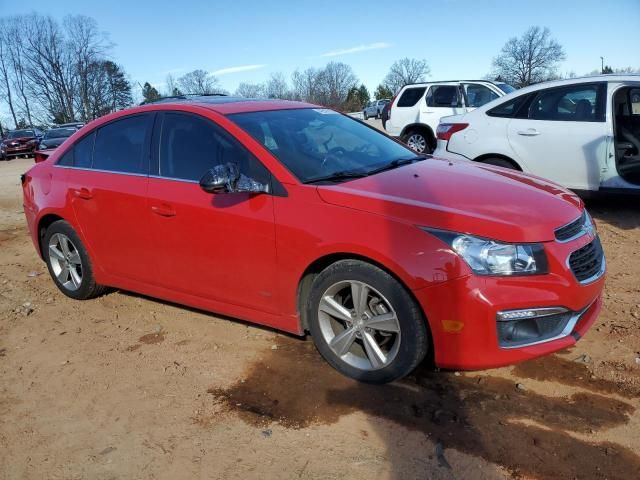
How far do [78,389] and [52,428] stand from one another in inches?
16.0

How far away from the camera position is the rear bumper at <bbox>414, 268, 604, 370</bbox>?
269 cm

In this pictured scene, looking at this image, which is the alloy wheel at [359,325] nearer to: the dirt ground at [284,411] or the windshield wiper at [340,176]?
the dirt ground at [284,411]

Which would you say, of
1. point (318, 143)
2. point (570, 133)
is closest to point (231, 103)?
point (318, 143)

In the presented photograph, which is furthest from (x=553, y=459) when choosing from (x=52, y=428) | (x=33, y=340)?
(x=33, y=340)

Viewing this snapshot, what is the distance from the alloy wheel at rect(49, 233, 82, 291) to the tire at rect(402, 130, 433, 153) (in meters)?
9.58

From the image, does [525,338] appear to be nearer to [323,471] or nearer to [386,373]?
[386,373]

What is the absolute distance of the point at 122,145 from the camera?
4.19 meters

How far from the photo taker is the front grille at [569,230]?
2.89 meters

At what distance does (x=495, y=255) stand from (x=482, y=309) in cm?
28

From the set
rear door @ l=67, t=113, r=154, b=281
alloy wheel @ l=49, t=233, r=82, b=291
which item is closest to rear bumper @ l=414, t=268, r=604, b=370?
rear door @ l=67, t=113, r=154, b=281

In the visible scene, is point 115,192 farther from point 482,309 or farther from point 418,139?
point 418,139

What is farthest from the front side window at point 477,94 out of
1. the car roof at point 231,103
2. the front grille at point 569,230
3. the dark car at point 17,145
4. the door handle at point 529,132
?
the dark car at point 17,145

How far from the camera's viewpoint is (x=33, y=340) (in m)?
4.15

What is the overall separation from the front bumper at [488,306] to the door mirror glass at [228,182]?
1.19 meters
